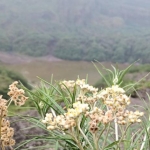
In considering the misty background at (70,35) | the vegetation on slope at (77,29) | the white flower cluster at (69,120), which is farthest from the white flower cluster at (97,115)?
the vegetation on slope at (77,29)

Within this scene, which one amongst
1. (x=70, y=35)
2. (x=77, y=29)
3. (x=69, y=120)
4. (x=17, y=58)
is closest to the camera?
(x=69, y=120)

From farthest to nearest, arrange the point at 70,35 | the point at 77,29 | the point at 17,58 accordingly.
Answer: the point at 77,29
the point at 70,35
the point at 17,58

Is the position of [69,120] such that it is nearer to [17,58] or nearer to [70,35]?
[17,58]

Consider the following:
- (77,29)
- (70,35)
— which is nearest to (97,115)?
(70,35)

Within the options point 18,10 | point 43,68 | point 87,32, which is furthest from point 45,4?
point 43,68

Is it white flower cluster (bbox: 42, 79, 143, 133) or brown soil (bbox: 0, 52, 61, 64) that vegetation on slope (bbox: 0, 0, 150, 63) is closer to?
brown soil (bbox: 0, 52, 61, 64)

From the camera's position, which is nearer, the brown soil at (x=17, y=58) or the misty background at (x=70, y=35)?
the brown soil at (x=17, y=58)

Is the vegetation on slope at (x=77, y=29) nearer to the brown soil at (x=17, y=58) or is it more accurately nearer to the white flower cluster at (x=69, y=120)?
the brown soil at (x=17, y=58)

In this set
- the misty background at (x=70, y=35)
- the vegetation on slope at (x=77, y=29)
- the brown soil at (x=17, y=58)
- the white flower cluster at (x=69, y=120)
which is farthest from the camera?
the vegetation on slope at (x=77, y=29)

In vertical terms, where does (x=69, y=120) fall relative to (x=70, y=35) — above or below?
below

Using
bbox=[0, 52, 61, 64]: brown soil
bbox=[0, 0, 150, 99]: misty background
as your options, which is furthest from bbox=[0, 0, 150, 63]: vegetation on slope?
bbox=[0, 52, 61, 64]: brown soil

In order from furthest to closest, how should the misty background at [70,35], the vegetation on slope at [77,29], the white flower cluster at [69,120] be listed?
the vegetation on slope at [77,29], the misty background at [70,35], the white flower cluster at [69,120]

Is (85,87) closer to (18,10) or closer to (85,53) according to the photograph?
(85,53)

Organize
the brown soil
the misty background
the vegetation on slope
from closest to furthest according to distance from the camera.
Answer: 1. the brown soil
2. the misty background
3. the vegetation on slope
